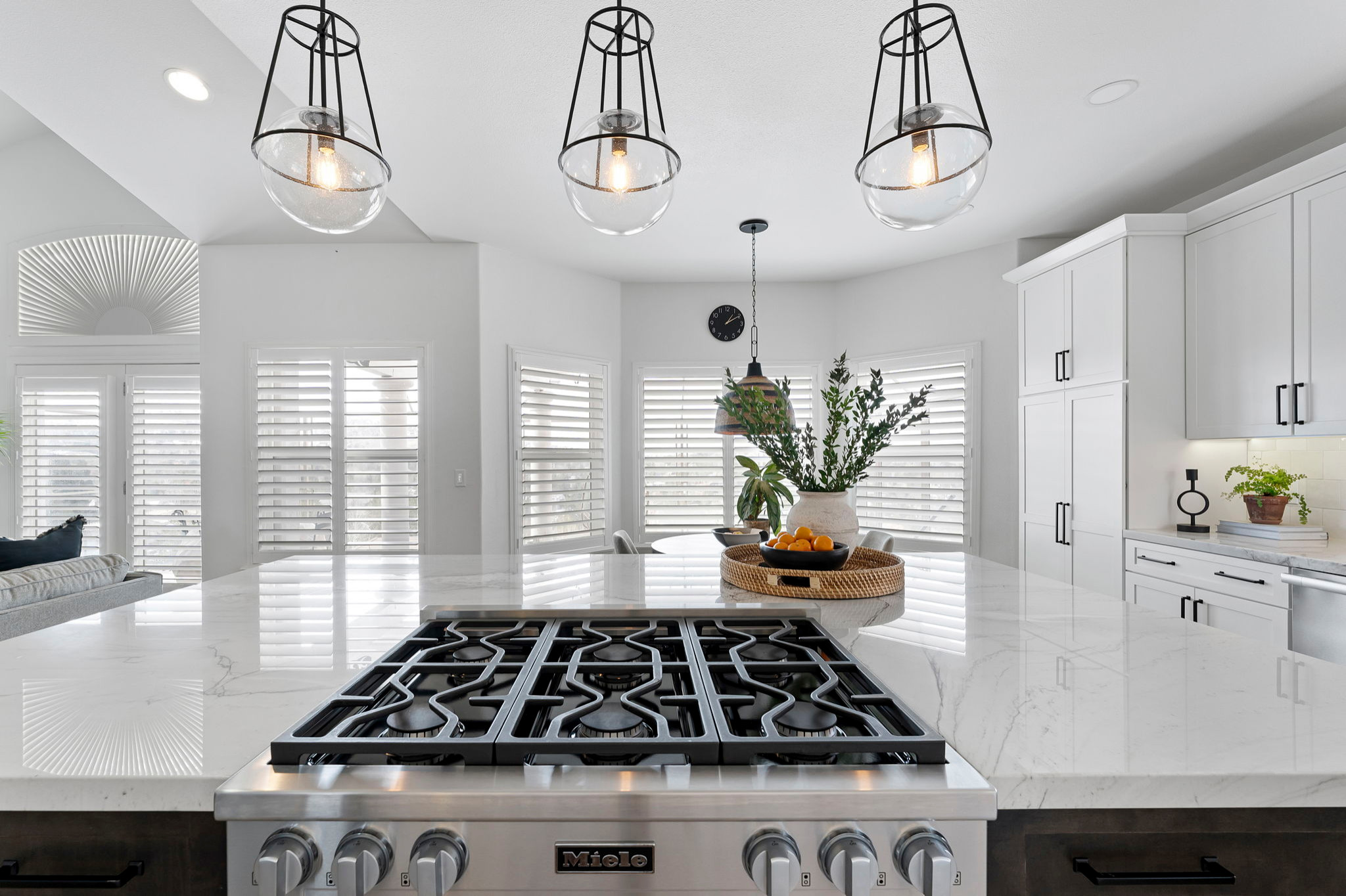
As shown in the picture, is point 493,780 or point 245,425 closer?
point 493,780

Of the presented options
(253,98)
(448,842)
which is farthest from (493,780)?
(253,98)

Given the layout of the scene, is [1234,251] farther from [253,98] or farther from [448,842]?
[253,98]

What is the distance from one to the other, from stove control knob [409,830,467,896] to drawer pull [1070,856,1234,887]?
0.69 meters

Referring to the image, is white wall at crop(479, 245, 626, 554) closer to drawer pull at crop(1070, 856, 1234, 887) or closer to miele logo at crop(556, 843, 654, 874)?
miele logo at crop(556, 843, 654, 874)

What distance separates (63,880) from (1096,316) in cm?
406

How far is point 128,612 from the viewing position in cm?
147

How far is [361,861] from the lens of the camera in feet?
2.19

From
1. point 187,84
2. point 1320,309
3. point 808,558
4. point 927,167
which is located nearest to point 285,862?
point 808,558

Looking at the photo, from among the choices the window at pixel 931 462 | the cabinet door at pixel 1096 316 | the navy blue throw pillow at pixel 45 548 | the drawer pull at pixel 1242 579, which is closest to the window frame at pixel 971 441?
the window at pixel 931 462

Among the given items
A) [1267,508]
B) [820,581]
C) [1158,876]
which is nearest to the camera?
[1158,876]

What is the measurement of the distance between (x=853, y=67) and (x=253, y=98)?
3.02m

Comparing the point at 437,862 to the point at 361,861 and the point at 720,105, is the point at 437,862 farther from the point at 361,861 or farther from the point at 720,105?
the point at 720,105

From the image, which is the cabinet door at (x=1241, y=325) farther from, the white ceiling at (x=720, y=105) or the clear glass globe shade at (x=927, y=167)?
the clear glass globe shade at (x=927, y=167)

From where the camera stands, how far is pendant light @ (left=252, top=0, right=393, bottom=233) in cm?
130
